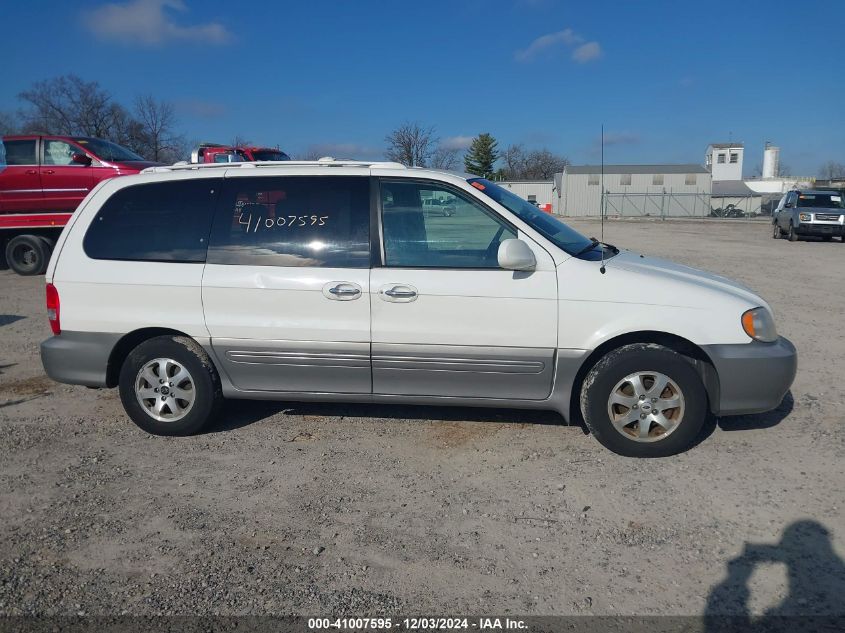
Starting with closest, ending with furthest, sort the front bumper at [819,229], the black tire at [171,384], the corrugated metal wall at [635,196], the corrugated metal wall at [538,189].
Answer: the black tire at [171,384]
the front bumper at [819,229]
the corrugated metal wall at [635,196]
the corrugated metal wall at [538,189]

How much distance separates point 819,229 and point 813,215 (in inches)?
19.2

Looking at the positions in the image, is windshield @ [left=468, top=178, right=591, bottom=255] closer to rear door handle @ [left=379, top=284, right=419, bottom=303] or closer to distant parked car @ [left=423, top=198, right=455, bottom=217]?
distant parked car @ [left=423, top=198, right=455, bottom=217]

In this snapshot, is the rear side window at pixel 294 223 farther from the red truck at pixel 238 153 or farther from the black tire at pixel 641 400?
the red truck at pixel 238 153

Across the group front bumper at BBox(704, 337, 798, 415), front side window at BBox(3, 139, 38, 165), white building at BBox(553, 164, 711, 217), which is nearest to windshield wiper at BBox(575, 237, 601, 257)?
front bumper at BBox(704, 337, 798, 415)

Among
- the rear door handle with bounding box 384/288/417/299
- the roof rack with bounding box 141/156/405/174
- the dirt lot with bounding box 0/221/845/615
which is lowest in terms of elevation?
the dirt lot with bounding box 0/221/845/615

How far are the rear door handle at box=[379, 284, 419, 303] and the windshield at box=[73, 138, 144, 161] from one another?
10.0 metres

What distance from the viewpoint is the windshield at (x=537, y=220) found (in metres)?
4.49

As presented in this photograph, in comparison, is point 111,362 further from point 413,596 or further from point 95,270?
point 413,596

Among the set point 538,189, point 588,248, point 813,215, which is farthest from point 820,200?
point 538,189

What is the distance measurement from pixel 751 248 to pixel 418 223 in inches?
704

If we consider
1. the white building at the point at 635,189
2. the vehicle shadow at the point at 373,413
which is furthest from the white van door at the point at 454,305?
the white building at the point at 635,189

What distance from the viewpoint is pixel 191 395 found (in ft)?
15.5

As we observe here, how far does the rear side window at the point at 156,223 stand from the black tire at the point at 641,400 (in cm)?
284

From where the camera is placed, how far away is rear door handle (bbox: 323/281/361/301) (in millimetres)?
4395
